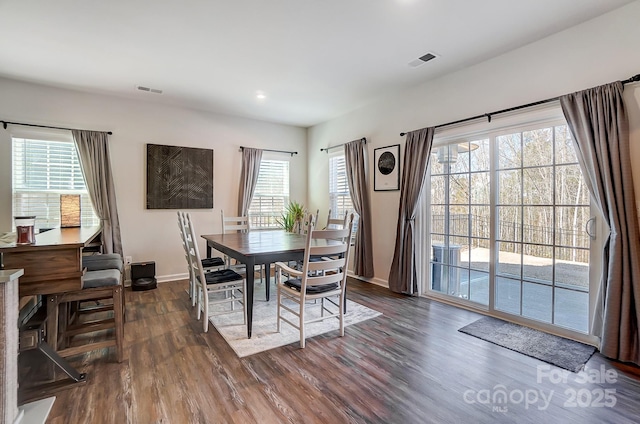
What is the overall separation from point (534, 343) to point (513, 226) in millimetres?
1112

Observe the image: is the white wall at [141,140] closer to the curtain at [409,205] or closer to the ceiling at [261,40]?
the ceiling at [261,40]

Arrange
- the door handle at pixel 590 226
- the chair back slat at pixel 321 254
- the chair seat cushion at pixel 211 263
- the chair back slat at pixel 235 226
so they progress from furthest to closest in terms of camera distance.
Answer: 1. the chair back slat at pixel 235 226
2. the chair seat cushion at pixel 211 263
3. the door handle at pixel 590 226
4. the chair back slat at pixel 321 254

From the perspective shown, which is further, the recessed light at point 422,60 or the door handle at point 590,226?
the recessed light at point 422,60

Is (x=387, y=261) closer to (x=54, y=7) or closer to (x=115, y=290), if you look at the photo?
(x=115, y=290)

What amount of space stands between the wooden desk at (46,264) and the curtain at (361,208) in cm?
342

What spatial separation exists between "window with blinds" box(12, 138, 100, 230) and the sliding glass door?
468cm

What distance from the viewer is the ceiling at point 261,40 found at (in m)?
2.33

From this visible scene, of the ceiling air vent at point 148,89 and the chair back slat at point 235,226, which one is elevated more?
the ceiling air vent at point 148,89

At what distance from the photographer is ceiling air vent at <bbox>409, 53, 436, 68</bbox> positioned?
3.08 m

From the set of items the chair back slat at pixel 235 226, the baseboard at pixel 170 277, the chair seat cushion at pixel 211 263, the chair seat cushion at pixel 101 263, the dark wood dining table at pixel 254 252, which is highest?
the chair back slat at pixel 235 226

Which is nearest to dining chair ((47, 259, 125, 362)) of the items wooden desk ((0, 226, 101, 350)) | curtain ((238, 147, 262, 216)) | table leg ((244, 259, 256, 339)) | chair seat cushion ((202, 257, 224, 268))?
wooden desk ((0, 226, 101, 350))

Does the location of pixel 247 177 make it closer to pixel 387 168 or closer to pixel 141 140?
pixel 141 140

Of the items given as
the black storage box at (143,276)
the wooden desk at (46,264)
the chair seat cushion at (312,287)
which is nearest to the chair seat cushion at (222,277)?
the chair seat cushion at (312,287)

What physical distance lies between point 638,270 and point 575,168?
0.94 meters
